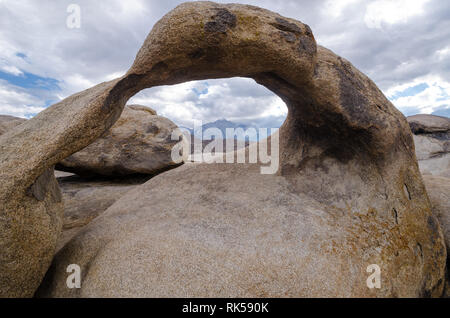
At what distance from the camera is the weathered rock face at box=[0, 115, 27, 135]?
6070 millimetres

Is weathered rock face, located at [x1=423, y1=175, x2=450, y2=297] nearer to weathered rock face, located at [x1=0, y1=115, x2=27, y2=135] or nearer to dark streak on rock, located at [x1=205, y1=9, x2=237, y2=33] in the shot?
dark streak on rock, located at [x1=205, y1=9, x2=237, y2=33]

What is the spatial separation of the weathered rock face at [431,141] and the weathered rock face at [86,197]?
13259 millimetres

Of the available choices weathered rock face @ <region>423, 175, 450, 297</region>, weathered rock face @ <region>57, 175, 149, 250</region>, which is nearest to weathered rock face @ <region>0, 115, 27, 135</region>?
weathered rock face @ <region>57, 175, 149, 250</region>

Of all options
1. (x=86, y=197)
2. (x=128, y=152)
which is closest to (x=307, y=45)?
(x=128, y=152)

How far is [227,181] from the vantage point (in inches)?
164

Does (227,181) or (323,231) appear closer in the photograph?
(323,231)

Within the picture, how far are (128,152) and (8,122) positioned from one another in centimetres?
311

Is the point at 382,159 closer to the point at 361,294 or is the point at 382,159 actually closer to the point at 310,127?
the point at 310,127

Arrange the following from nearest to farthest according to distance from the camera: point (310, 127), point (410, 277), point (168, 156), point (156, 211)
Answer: point (410, 277) < point (156, 211) < point (310, 127) < point (168, 156)

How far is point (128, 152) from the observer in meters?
6.20

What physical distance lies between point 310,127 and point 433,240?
223 cm

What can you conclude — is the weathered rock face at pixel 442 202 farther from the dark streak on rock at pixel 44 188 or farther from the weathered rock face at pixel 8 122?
the weathered rock face at pixel 8 122

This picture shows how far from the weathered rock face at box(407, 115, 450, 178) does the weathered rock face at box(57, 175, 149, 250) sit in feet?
43.5
